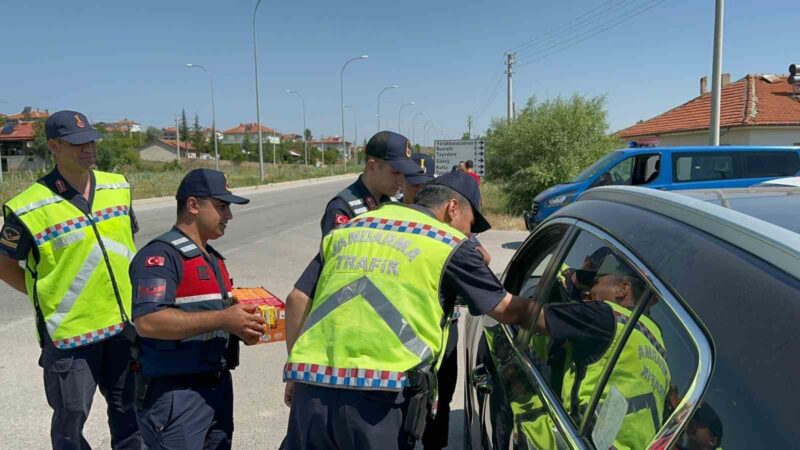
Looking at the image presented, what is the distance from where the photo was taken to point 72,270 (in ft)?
9.04

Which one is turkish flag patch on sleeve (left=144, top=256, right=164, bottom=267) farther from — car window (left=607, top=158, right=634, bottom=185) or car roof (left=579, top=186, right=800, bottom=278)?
car window (left=607, top=158, right=634, bottom=185)

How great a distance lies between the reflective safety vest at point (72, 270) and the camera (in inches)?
106

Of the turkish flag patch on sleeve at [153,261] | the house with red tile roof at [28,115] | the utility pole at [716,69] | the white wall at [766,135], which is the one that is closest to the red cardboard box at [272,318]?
the turkish flag patch on sleeve at [153,261]

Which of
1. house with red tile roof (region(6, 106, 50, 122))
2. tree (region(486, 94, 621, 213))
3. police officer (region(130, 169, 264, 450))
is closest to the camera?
police officer (region(130, 169, 264, 450))

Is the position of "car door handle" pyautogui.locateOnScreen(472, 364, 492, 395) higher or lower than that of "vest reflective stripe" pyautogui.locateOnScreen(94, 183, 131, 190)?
lower

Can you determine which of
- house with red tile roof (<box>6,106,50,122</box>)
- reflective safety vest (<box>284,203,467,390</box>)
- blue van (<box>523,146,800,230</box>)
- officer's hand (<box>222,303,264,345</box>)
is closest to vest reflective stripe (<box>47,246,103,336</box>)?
officer's hand (<box>222,303,264,345</box>)

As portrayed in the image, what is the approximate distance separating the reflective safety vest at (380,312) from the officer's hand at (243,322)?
1.37 feet

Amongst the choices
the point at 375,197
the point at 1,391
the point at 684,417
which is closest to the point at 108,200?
the point at 375,197

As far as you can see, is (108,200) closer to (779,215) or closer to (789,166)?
(779,215)

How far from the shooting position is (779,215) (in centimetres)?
135

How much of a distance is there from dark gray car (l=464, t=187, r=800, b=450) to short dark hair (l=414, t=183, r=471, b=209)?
42cm

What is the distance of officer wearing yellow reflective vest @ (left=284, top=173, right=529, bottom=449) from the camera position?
5.89 ft

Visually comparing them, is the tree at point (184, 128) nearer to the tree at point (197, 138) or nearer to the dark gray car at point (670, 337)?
the tree at point (197, 138)

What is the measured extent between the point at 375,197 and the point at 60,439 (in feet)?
6.58
